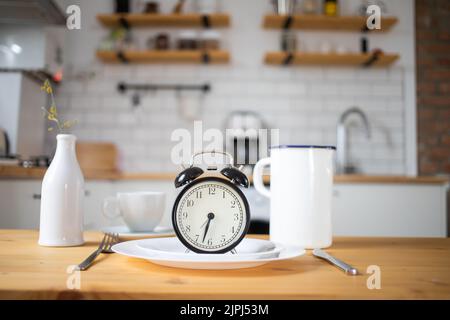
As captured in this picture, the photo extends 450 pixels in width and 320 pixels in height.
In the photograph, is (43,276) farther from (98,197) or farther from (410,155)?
(410,155)

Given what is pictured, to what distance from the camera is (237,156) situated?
11.2 feet

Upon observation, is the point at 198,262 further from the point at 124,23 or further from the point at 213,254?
the point at 124,23

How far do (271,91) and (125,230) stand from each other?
Answer: 260cm

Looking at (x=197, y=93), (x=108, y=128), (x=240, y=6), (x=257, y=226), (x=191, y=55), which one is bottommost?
(x=257, y=226)

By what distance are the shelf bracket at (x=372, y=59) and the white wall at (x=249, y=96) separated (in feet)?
0.22

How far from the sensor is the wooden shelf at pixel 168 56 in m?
3.33

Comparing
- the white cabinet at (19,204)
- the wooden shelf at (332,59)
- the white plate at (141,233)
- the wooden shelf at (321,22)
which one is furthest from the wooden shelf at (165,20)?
the white plate at (141,233)

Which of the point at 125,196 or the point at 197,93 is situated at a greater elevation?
the point at 197,93

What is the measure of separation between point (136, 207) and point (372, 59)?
2797mm

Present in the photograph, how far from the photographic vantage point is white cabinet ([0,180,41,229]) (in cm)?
255

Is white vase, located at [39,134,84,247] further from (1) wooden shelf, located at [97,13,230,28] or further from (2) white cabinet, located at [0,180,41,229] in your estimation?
(1) wooden shelf, located at [97,13,230,28]

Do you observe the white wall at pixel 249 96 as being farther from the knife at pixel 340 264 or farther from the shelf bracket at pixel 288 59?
the knife at pixel 340 264
